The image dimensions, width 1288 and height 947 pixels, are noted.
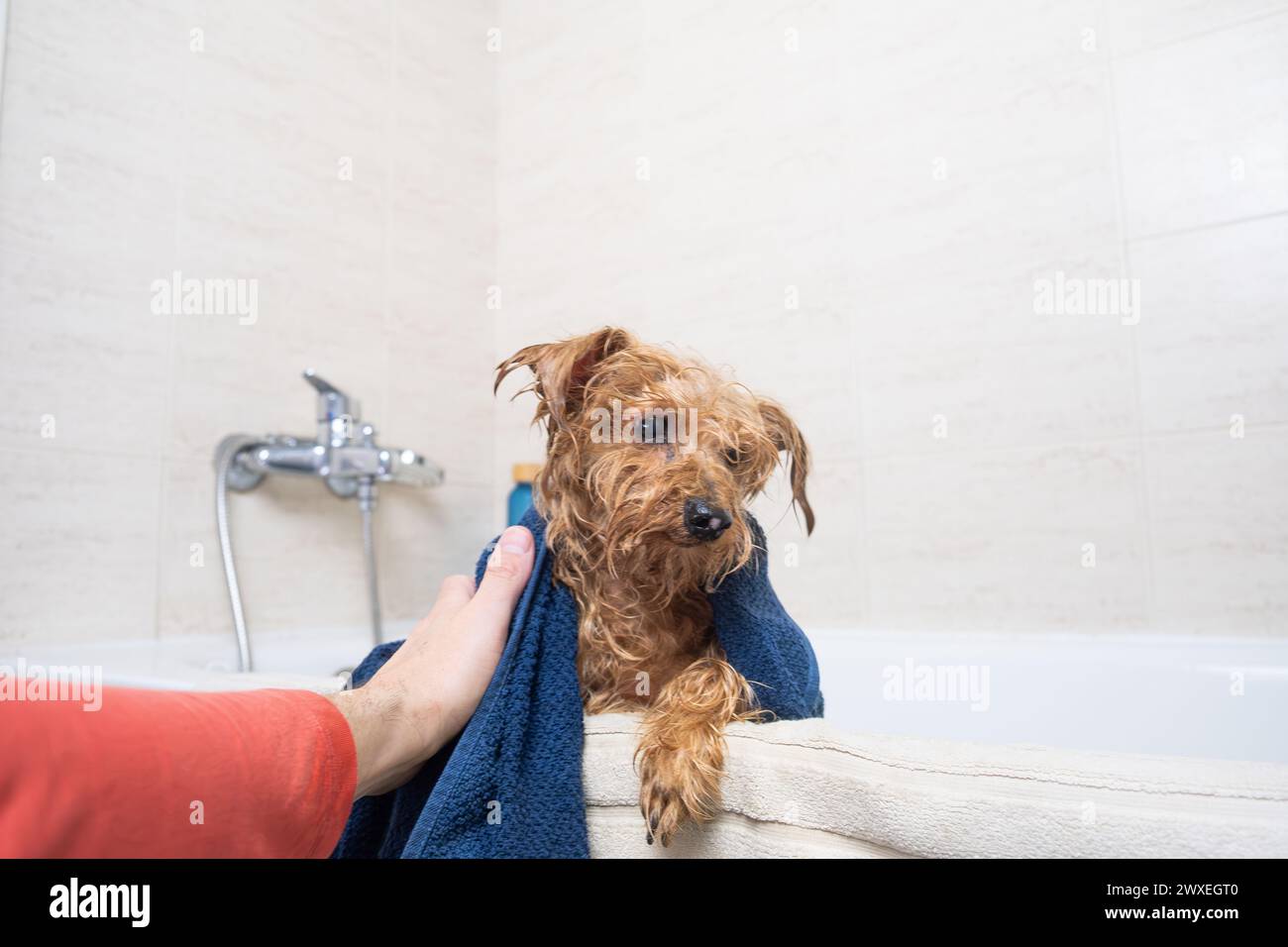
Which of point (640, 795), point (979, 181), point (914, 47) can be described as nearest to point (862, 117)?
point (914, 47)

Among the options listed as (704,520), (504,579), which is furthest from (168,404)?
(704,520)

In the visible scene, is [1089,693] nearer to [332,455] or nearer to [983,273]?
[983,273]

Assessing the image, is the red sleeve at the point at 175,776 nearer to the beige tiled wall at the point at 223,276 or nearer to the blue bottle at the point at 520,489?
the beige tiled wall at the point at 223,276

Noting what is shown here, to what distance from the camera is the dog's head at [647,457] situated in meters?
0.96

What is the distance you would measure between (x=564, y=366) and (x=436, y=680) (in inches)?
15.1

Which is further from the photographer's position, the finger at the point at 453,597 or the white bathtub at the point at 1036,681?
the white bathtub at the point at 1036,681

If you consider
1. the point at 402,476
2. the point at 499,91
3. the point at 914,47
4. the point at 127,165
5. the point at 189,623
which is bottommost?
the point at 189,623

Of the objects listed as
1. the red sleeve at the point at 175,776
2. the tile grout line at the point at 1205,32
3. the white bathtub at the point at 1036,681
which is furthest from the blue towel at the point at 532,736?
the tile grout line at the point at 1205,32

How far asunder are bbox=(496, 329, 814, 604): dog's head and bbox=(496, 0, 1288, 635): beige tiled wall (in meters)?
1.07

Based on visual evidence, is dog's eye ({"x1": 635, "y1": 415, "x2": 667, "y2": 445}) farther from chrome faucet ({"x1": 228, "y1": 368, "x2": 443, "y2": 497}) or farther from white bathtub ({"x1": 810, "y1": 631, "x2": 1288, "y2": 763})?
chrome faucet ({"x1": 228, "y1": 368, "x2": 443, "y2": 497})

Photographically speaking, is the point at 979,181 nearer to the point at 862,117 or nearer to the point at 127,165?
the point at 862,117

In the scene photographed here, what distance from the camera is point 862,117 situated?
222 cm

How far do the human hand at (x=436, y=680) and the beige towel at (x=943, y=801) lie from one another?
0.59 ft
